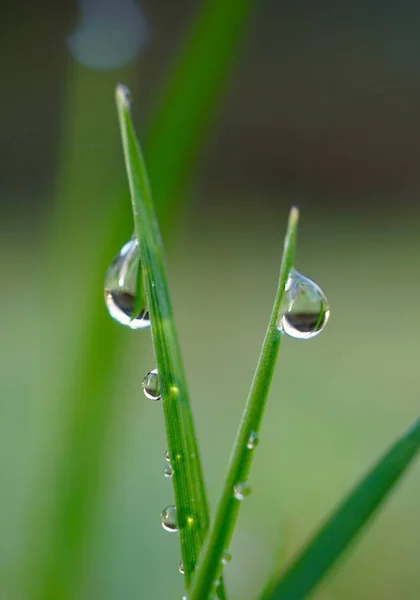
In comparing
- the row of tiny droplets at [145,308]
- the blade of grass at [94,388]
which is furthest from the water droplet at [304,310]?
the blade of grass at [94,388]

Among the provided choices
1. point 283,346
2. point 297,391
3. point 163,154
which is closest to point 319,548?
point 163,154

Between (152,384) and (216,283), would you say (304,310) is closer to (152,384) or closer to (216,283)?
(152,384)

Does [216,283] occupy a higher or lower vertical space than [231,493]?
lower

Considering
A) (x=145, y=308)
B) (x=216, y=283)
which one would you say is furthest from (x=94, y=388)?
→ (x=216, y=283)

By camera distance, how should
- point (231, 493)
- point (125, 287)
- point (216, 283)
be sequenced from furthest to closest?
point (216, 283), point (125, 287), point (231, 493)

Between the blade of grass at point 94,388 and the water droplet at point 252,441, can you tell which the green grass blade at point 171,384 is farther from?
the blade of grass at point 94,388

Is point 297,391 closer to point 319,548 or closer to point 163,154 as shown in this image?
point 163,154

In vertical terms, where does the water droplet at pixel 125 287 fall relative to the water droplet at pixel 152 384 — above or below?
above
